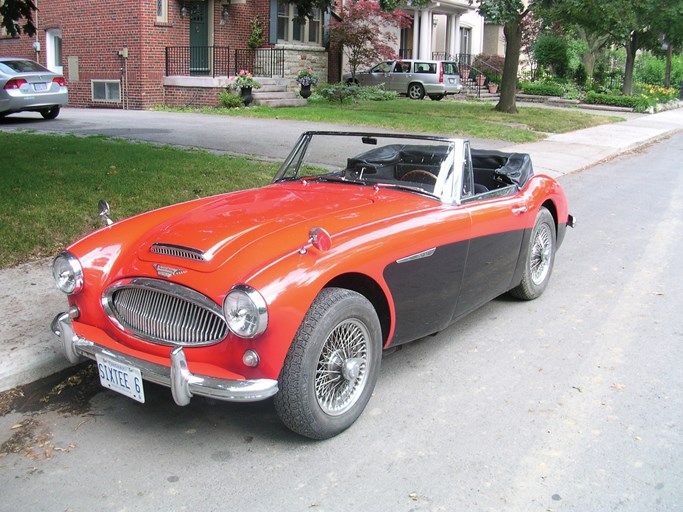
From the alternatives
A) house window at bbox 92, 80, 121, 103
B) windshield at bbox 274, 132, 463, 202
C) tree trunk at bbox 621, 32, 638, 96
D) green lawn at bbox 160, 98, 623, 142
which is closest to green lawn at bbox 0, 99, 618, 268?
windshield at bbox 274, 132, 463, 202

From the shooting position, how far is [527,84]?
33.7 meters

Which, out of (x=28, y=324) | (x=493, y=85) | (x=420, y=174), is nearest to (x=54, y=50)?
(x=493, y=85)

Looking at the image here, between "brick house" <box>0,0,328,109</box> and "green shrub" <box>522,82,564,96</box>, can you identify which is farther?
"green shrub" <box>522,82,564,96</box>

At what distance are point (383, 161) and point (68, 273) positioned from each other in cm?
221

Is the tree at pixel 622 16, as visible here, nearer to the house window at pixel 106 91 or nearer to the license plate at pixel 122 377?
the house window at pixel 106 91

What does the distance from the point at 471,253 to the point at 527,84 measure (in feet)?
103

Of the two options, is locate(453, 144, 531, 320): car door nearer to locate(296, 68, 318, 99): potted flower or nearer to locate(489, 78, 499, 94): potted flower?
locate(296, 68, 318, 99): potted flower

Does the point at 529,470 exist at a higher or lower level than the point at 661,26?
lower

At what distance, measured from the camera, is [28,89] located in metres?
15.9

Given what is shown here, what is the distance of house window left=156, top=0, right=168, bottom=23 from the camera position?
21.3 m

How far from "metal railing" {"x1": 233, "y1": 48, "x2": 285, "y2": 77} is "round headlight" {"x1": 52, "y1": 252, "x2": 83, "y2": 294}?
20.5 meters

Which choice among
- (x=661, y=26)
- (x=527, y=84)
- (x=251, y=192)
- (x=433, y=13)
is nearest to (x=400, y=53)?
(x=433, y=13)

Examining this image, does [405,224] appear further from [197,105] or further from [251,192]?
[197,105]

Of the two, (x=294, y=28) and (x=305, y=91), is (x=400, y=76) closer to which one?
(x=294, y=28)
